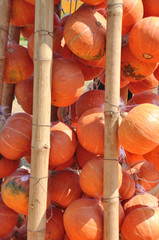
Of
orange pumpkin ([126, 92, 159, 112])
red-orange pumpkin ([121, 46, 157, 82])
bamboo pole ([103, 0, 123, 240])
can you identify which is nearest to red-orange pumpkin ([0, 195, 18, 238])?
bamboo pole ([103, 0, 123, 240])

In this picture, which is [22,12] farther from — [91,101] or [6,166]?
[6,166]

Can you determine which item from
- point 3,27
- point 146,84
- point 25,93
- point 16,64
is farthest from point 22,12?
point 146,84

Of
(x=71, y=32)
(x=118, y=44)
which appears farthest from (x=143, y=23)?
(x=71, y=32)

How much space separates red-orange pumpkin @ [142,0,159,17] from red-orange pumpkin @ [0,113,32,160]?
739mm

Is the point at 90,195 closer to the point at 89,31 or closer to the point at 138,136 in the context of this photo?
the point at 138,136

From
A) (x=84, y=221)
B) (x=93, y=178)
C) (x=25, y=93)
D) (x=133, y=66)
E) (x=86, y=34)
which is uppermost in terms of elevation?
(x=86, y=34)

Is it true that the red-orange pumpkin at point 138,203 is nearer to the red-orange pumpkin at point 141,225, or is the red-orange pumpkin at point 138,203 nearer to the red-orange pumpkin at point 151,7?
the red-orange pumpkin at point 141,225

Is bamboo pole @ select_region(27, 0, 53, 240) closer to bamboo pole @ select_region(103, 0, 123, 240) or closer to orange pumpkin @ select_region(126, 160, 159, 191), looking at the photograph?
bamboo pole @ select_region(103, 0, 123, 240)

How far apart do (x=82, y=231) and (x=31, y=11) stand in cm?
100

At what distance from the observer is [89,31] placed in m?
1.16

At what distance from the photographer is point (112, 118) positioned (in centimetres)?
112

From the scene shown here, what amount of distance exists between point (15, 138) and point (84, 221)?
45 centimetres

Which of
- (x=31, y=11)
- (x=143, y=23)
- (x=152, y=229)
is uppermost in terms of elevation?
(x=31, y=11)

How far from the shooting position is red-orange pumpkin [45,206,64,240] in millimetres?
1352
